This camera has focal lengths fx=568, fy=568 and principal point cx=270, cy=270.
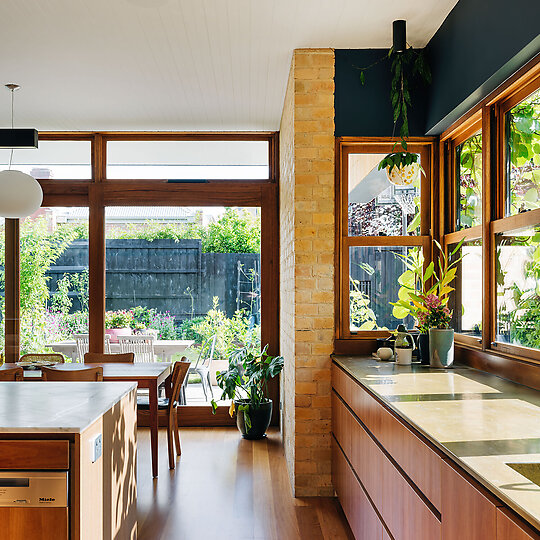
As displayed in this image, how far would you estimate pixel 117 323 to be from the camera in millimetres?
5785

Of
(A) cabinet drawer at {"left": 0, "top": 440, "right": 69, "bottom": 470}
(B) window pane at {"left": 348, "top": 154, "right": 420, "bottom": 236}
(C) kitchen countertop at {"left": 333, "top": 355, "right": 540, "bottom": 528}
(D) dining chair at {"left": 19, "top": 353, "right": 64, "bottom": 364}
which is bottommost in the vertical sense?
(D) dining chair at {"left": 19, "top": 353, "right": 64, "bottom": 364}

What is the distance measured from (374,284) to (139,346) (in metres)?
2.89

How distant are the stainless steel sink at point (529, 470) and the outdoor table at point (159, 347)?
4.63 meters

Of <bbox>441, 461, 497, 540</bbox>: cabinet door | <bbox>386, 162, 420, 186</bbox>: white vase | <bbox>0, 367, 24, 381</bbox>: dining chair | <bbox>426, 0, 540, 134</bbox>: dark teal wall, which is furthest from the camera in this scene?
<bbox>0, 367, 24, 381</bbox>: dining chair

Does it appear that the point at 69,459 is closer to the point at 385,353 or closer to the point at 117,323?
the point at 385,353

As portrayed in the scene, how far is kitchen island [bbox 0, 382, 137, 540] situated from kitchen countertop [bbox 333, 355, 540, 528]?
1.14 m

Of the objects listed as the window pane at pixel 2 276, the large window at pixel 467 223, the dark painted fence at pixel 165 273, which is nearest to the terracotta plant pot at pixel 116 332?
the dark painted fence at pixel 165 273

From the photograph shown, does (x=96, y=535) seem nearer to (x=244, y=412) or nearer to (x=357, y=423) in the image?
(x=357, y=423)

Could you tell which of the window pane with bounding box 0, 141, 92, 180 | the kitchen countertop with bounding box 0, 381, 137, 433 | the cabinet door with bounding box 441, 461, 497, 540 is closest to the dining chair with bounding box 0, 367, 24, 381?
the kitchen countertop with bounding box 0, 381, 137, 433

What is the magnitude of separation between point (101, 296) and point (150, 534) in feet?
9.73

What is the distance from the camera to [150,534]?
10.7 feet

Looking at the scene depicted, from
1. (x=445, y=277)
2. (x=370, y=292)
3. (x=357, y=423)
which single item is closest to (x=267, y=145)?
(x=370, y=292)

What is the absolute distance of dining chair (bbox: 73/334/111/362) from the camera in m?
5.73

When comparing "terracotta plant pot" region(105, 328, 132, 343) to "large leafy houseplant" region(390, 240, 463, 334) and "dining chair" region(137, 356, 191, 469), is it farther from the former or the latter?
"large leafy houseplant" region(390, 240, 463, 334)
